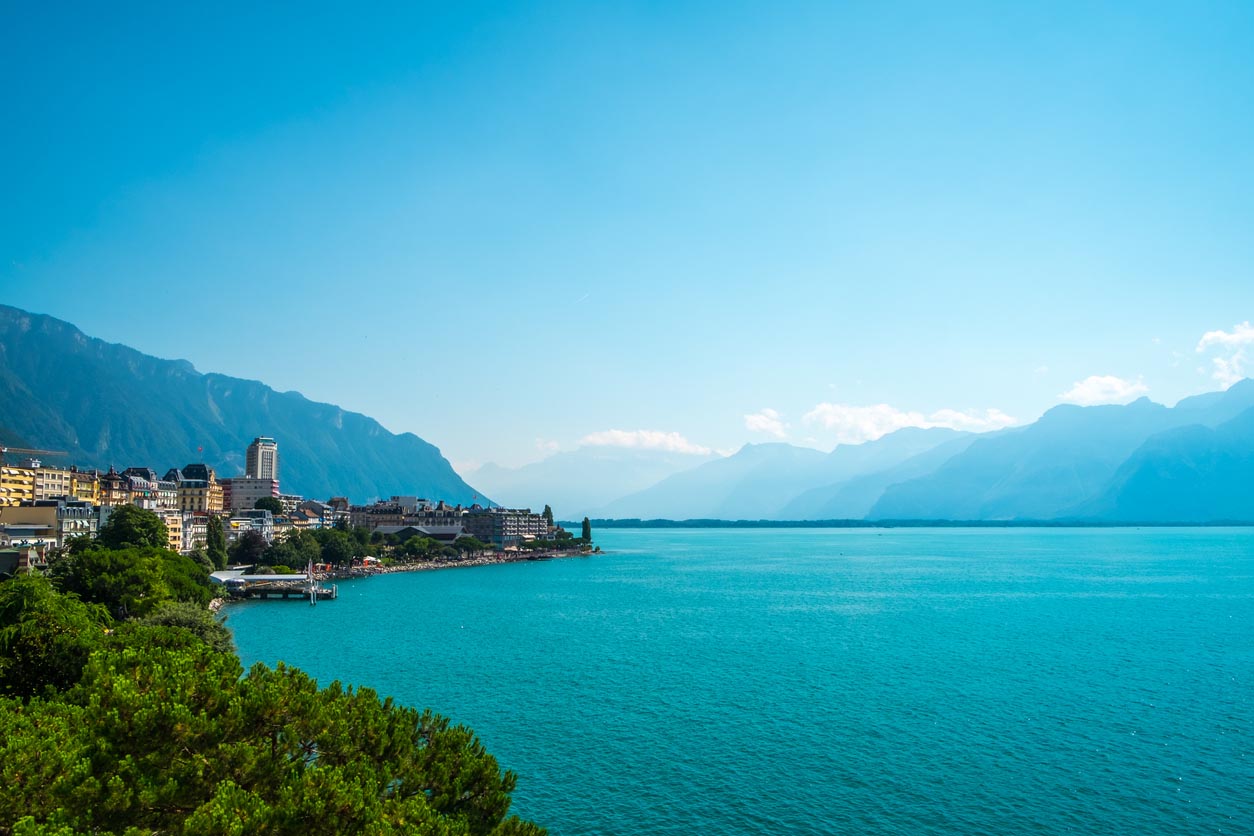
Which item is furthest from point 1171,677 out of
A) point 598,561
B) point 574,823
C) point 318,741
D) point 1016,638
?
point 598,561

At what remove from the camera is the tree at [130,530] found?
81625mm

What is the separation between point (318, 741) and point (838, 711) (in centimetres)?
2912

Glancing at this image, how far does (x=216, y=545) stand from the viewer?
359ft

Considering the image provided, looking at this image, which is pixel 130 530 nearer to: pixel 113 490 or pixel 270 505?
pixel 113 490

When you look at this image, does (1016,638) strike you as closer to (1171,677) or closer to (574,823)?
(1171,677)

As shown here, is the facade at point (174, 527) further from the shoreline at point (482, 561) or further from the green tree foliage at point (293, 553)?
the shoreline at point (482, 561)

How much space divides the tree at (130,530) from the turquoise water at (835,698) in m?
12.6

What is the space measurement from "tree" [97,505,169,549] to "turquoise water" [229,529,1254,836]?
12599mm

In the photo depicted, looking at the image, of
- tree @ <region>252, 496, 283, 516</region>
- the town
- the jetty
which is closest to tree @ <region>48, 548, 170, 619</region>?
the town

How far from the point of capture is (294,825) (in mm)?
13672

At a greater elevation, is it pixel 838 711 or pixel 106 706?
pixel 106 706

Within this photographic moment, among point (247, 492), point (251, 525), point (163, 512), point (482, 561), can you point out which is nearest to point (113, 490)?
point (163, 512)

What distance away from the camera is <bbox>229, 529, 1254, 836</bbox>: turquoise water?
27.3m

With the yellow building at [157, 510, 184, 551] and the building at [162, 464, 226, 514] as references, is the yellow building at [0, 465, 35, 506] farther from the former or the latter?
the building at [162, 464, 226, 514]
